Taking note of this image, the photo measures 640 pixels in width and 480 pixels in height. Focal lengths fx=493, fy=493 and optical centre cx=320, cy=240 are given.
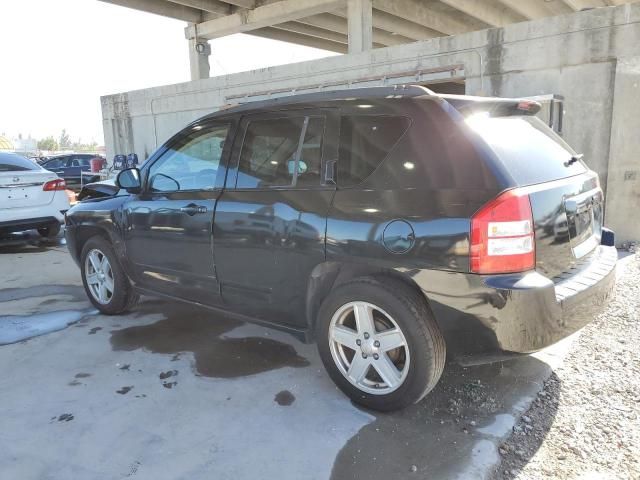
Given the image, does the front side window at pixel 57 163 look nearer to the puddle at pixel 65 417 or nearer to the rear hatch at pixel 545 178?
the puddle at pixel 65 417

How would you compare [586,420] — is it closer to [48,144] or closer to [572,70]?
[572,70]

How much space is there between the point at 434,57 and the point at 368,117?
24.0 feet

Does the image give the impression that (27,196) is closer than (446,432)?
No

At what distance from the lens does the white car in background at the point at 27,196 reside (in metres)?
7.38

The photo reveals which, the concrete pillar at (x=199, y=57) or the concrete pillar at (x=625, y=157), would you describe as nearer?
the concrete pillar at (x=625, y=157)

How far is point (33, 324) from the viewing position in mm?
4461

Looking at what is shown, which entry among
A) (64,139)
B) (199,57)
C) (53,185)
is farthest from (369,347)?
(64,139)

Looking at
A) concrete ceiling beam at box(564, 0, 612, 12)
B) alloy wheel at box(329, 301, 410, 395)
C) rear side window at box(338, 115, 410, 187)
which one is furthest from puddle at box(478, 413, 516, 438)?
concrete ceiling beam at box(564, 0, 612, 12)

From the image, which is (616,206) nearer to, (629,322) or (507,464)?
(629,322)

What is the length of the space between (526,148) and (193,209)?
228 cm

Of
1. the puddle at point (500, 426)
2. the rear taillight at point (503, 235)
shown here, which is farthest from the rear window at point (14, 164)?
the puddle at point (500, 426)

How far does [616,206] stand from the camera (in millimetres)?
7355

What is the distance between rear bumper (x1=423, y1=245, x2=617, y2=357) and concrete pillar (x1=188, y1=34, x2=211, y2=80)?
61.2ft

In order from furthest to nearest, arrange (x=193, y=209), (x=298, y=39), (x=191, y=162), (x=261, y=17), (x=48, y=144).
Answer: (x=48, y=144), (x=298, y=39), (x=261, y=17), (x=191, y=162), (x=193, y=209)
